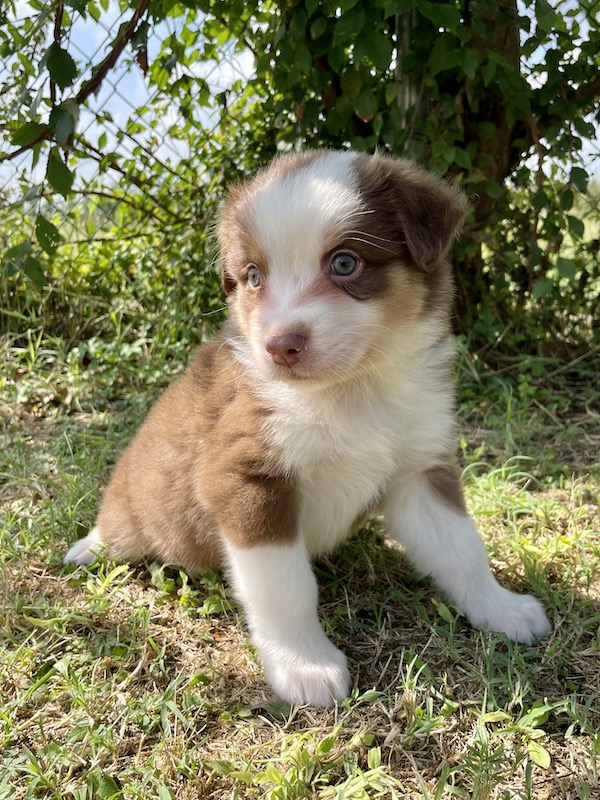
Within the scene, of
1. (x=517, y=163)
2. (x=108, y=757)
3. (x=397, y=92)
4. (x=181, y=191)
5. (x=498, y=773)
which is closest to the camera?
(x=498, y=773)

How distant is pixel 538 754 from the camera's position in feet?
5.69

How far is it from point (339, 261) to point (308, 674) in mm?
1138

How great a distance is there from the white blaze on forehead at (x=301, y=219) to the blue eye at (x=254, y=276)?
91 millimetres

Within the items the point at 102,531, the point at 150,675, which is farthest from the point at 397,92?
the point at 150,675

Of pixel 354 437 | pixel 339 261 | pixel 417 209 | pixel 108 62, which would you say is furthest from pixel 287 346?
pixel 108 62

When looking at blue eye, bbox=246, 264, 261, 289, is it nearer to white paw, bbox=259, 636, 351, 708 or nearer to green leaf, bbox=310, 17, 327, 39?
white paw, bbox=259, 636, 351, 708

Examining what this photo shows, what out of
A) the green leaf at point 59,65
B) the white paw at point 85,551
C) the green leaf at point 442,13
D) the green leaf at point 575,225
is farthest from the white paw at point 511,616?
the green leaf at point 442,13

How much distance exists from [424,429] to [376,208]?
700mm

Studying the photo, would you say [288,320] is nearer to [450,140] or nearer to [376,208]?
[376,208]

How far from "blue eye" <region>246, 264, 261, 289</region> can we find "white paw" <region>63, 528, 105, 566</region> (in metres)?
1.18

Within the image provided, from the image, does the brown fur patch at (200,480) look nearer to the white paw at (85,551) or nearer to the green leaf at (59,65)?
the white paw at (85,551)

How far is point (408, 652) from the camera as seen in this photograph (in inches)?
83.7

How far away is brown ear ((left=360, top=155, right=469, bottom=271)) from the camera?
6.61 ft

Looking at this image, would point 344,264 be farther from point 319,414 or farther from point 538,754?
point 538,754
